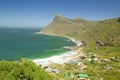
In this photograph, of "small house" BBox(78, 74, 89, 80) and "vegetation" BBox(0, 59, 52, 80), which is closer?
"vegetation" BBox(0, 59, 52, 80)

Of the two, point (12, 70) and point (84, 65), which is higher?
point (12, 70)

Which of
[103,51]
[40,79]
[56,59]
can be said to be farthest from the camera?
[103,51]

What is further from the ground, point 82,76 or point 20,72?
point 20,72

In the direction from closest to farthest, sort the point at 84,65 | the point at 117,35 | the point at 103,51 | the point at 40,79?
the point at 40,79 → the point at 84,65 → the point at 103,51 → the point at 117,35

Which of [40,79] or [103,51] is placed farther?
[103,51]

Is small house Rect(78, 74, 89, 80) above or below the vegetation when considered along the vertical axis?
below

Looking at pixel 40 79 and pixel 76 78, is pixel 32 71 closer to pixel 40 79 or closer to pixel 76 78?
pixel 40 79

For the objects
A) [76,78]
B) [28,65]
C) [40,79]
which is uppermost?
[28,65]

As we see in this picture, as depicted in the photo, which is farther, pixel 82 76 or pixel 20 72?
pixel 82 76

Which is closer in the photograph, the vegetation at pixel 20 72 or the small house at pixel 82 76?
the vegetation at pixel 20 72

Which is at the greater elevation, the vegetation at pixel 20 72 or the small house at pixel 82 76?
the vegetation at pixel 20 72

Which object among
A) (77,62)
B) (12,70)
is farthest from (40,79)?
(77,62)
